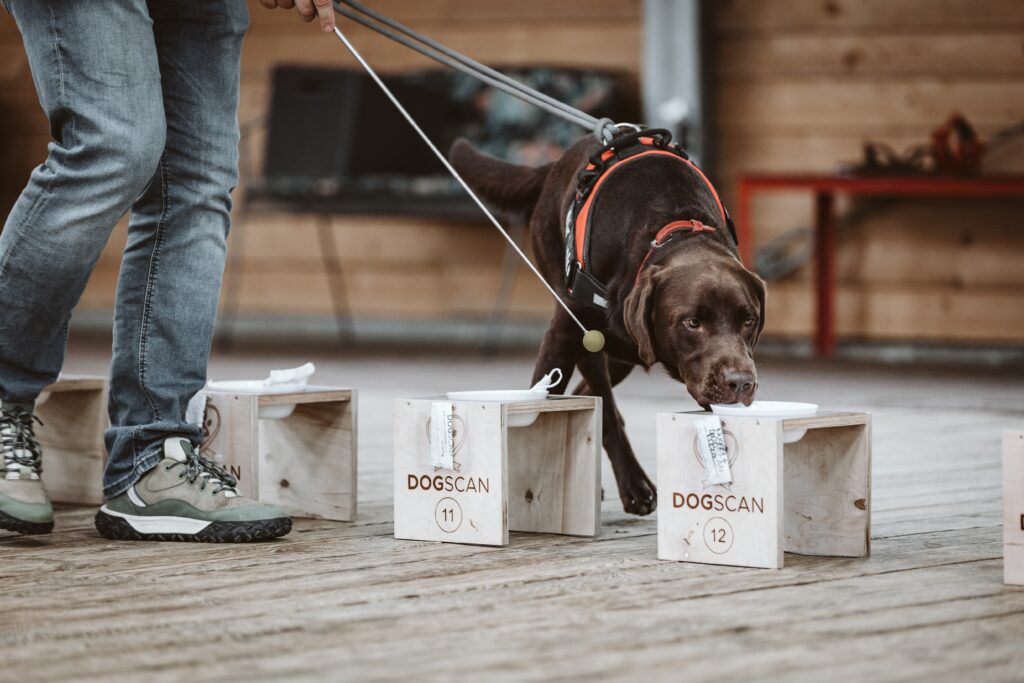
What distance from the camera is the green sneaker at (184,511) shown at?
2.08 m

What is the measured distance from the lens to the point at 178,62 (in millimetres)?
2129

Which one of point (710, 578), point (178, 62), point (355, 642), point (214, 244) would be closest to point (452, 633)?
point (355, 642)

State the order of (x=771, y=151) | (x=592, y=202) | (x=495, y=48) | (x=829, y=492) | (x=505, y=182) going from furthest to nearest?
(x=495, y=48) → (x=771, y=151) → (x=505, y=182) → (x=592, y=202) → (x=829, y=492)

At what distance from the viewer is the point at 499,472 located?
203 centimetres

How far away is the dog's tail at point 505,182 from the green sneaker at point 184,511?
0.92m

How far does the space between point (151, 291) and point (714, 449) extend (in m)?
0.85

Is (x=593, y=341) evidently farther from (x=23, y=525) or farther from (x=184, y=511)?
(x=23, y=525)

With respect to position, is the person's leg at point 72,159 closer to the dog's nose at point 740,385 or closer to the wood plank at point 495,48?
the dog's nose at point 740,385

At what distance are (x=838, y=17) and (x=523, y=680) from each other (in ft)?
15.6

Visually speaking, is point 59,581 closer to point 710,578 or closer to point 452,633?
point 452,633

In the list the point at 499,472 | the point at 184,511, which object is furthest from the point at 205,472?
the point at 499,472

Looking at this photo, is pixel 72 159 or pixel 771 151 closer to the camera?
pixel 72 159

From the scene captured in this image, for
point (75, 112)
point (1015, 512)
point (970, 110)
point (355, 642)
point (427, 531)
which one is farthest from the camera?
point (970, 110)

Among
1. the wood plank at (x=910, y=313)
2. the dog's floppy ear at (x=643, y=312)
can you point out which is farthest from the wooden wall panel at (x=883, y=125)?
the dog's floppy ear at (x=643, y=312)
